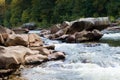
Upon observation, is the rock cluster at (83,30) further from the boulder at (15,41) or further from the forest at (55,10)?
the forest at (55,10)

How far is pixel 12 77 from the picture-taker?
16.8m

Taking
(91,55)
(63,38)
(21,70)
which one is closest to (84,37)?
(63,38)

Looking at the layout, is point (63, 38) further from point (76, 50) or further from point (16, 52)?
point (16, 52)

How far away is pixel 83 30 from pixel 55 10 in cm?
4201

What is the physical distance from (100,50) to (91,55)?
3049 mm

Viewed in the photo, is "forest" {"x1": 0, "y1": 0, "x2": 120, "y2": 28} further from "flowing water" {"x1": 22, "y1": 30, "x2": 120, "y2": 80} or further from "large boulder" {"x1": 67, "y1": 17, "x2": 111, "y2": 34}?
"flowing water" {"x1": 22, "y1": 30, "x2": 120, "y2": 80}

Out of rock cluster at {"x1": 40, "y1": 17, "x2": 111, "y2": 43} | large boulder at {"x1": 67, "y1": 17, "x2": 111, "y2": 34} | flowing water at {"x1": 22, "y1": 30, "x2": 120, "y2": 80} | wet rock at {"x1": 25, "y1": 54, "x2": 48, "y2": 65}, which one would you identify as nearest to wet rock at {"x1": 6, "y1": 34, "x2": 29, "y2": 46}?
wet rock at {"x1": 25, "y1": 54, "x2": 48, "y2": 65}

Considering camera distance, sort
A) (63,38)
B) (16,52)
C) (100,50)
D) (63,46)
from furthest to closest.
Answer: (63,38)
(63,46)
(100,50)
(16,52)

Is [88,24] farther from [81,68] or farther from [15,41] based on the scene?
[81,68]

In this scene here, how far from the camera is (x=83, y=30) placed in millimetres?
35281

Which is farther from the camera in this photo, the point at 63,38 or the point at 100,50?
the point at 63,38

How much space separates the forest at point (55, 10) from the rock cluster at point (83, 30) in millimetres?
22638

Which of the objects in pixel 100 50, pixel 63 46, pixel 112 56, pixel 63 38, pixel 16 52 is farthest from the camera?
pixel 63 38

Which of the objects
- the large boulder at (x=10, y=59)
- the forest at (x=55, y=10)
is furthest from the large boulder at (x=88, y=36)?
the forest at (x=55, y=10)
